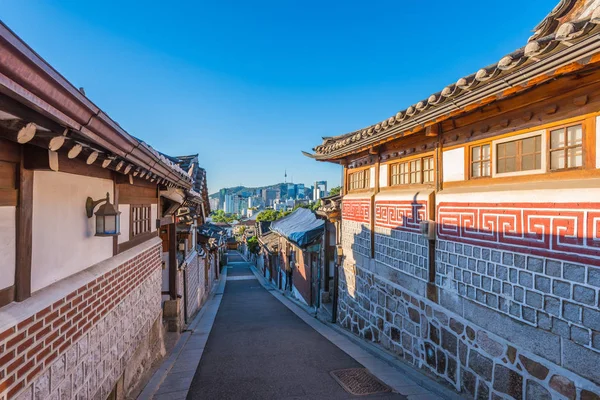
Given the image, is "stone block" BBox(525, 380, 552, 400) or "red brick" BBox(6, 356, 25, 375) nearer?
"red brick" BBox(6, 356, 25, 375)

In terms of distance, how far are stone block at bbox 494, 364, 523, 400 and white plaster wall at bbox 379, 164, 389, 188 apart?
15.0ft

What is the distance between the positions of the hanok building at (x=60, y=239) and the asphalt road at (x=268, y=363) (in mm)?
1682

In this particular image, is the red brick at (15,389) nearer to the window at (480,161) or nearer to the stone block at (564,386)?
the stone block at (564,386)

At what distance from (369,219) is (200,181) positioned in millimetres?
6272

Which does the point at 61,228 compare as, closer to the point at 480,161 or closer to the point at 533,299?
the point at 533,299

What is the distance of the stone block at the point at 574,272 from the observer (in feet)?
12.2

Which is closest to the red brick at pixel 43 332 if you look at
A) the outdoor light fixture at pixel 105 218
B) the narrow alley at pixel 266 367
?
the outdoor light fixture at pixel 105 218

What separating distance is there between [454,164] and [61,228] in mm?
5801

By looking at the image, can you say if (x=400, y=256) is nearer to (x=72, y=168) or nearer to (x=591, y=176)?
(x=591, y=176)

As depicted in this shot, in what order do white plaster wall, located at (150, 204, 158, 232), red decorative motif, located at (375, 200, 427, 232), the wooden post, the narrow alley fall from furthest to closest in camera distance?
the wooden post
white plaster wall, located at (150, 204, 158, 232)
red decorative motif, located at (375, 200, 427, 232)
the narrow alley

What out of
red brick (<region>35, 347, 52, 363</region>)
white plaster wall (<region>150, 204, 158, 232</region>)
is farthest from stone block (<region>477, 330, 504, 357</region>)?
white plaster wall (<region>150, 204, 158, 232</region>)

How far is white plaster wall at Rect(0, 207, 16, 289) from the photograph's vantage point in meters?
2.52

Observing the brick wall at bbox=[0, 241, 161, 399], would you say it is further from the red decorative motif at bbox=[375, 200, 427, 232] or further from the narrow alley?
the red decorative motif at bbox=[375, 200, 427, 232]

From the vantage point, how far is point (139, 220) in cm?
638
